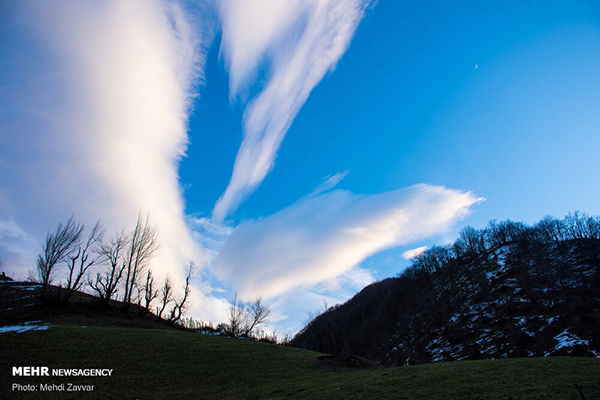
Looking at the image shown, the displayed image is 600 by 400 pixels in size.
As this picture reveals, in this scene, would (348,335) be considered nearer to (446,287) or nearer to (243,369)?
(446,287)

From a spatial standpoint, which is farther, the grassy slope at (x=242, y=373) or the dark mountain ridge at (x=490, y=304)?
the dark mountain ridge at (x=490, y=304)

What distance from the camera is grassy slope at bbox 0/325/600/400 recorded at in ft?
41.7

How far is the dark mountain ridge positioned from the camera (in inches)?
2206

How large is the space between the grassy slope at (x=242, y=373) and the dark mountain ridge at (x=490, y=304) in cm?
4383

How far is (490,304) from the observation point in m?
80.7

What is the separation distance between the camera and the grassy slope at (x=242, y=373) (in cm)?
1272

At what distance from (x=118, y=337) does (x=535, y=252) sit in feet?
448

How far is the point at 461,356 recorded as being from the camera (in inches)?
2431

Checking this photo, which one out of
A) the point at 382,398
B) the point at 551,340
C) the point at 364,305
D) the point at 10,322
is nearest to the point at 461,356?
the point at 551,340

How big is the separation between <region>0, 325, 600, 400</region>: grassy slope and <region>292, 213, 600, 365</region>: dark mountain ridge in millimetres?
43826

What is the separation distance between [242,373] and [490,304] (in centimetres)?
8775

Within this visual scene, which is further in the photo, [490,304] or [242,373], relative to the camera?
[490,304]

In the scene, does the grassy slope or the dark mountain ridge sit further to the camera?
the dark mountain ridge

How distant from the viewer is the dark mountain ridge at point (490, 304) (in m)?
56.0
